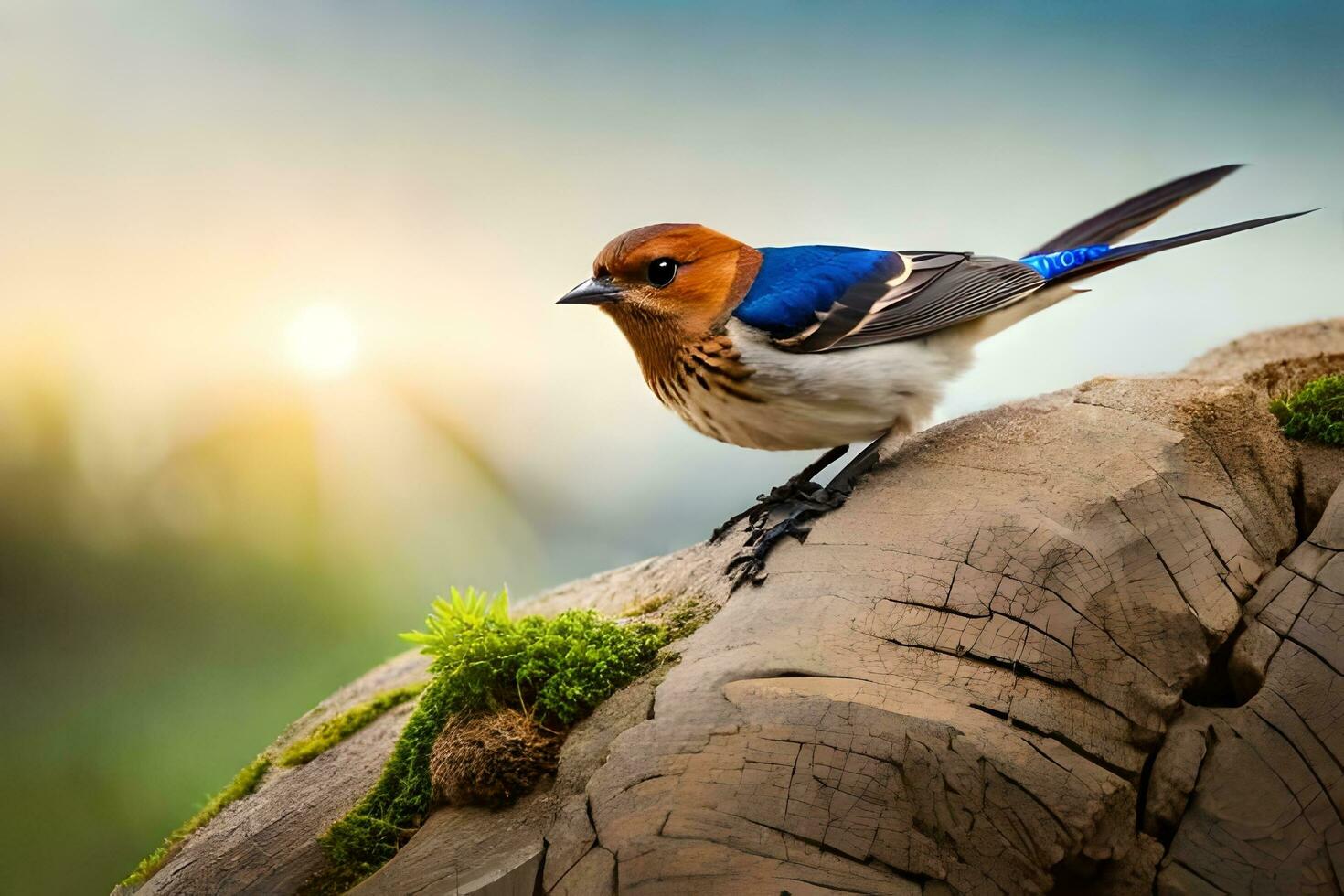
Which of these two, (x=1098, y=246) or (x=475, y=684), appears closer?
(x=475, y=684)

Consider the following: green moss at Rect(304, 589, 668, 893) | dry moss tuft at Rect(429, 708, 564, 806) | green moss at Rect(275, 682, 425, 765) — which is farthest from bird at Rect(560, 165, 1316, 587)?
green moss at Rect(275, 682, 425, 765)

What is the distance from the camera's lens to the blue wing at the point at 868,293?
3.61 metres

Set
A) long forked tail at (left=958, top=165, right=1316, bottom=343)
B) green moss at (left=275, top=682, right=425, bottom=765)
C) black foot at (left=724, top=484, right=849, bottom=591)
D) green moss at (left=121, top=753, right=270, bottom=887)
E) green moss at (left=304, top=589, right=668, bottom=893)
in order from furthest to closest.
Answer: green moss at (left=275, top=682, right=425, bottom=765) → long forked tail at (left=958, top=165, right=1316, bottom=343) → green moss at (left=121, top=753, right=270, bottom=887) → black foot at (left=724, top=484, right=849, bottom=591) → green moss at (left=304, top=589, right=668, bottom=893)

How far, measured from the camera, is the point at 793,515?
3598 millimetres

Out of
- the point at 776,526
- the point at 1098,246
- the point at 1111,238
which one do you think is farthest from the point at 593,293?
the point at 1111,238

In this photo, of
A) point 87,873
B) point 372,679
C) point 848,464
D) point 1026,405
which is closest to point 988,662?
point 848,464

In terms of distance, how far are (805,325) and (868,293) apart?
1.10 feet

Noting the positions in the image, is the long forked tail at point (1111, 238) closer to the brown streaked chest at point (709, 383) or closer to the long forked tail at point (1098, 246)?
the long forked tail at point (1098, 246)

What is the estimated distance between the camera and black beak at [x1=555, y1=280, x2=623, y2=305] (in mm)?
3475

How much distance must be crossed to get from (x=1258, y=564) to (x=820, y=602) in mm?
1503

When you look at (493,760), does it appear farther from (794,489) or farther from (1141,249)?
(1141,249)

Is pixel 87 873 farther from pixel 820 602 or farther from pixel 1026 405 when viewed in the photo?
pixel 1026 405

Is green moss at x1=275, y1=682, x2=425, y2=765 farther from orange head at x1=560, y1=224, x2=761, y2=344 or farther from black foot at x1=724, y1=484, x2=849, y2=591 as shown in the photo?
orange head at x1=560, y1=224, x2=761, y2=344

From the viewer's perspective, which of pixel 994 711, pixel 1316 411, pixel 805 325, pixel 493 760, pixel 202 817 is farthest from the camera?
pixel 1316 411
